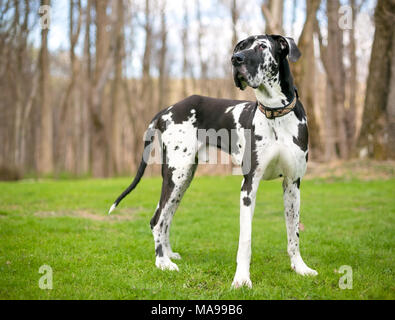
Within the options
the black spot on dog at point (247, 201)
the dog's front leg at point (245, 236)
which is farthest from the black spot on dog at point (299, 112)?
the black spot on dog at point (247, 201)

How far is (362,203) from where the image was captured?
8.57 metres

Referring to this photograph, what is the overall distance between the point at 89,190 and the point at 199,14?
19.9 m

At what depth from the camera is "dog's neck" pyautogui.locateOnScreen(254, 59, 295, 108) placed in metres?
3.96

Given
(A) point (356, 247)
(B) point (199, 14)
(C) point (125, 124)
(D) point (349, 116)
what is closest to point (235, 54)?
(A) point (356, 247)

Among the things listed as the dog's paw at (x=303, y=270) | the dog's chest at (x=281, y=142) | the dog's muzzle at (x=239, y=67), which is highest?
the dog's muzzle at (x=239, y=67)

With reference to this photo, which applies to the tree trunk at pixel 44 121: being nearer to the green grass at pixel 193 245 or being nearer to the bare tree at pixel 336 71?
the green grass at pixel 193 245

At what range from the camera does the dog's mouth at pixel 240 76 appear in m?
3.68

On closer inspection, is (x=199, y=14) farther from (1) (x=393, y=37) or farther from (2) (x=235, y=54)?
(2) (x=235, y=54)

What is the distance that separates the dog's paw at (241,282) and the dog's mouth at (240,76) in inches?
72.1

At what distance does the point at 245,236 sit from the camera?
12.8 feet

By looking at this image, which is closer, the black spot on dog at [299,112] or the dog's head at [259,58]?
the dog's head at [259,58]

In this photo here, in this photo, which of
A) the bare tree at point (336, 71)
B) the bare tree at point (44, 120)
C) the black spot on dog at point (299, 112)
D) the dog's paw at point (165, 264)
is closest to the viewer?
the black spot on dog at point (299, 112)

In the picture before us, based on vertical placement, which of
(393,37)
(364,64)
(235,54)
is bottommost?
(235,54)

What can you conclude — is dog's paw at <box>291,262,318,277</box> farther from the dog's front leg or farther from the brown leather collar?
the brown leather collar
